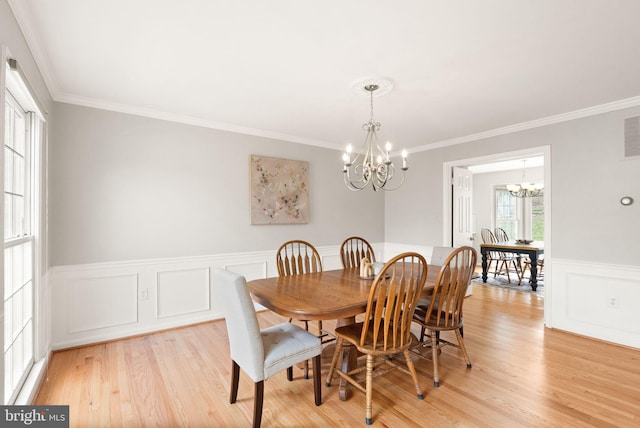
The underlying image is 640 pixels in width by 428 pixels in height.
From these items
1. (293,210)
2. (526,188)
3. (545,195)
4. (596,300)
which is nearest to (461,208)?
(545,195)

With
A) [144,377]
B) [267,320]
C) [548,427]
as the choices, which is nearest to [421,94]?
[548,427]

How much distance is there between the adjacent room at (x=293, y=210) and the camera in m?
1.89

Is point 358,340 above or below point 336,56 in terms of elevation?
below

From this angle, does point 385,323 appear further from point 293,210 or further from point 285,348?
point 293,210

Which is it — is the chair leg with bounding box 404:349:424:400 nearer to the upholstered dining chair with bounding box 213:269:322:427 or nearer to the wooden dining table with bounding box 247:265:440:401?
the wooden dining table with bounding box 247:265:440:401

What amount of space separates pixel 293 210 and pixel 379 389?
8.62 ft

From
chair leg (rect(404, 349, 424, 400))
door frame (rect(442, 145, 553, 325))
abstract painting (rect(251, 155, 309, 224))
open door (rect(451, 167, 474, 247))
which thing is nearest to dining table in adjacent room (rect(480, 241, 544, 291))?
open door (rect(451, 167, 474, 247))

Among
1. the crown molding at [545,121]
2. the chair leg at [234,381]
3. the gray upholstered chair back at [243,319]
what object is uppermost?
the crown molding at [545,121]

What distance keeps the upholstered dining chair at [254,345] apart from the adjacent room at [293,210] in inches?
0.7

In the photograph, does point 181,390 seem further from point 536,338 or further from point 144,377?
point 536,338

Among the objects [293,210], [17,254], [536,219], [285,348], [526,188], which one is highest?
[526,188]

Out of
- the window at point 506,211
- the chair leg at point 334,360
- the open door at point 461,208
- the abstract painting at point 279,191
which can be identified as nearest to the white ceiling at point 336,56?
the abstract painting at point 279,191

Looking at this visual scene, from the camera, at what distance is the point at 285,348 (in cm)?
195

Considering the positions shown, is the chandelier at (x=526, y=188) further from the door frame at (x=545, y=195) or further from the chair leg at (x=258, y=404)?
the chair leg at (x=258, y=404)
